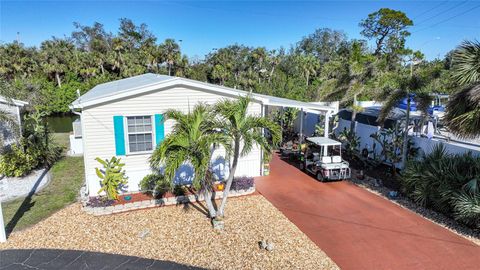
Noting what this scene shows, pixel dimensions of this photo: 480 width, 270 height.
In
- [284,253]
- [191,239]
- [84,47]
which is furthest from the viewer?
[84,47]

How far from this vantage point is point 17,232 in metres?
7.99

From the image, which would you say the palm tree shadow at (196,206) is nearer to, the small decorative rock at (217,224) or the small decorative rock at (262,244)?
the small decorative rock at (217,224)

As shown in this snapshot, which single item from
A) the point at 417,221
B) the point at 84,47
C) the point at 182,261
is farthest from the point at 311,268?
the point at 84,47

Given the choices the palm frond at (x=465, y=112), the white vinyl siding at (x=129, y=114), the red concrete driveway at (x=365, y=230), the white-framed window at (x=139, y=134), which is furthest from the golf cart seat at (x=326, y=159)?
the white-framed window at (x=139, y=134)

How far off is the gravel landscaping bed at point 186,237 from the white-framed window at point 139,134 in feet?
7.68

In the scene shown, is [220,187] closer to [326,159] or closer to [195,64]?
[326,159]

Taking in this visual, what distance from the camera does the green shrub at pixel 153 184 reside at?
33.2ft

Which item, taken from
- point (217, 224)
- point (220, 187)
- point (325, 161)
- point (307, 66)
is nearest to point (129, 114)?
point (220, 187)

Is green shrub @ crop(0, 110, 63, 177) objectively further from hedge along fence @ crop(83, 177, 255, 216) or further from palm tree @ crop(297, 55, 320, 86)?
palm tree @ crop(297, 55, 320, 86)

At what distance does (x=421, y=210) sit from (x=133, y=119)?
32.2 ft

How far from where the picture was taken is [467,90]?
303 inches

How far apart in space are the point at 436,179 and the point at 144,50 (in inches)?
1513

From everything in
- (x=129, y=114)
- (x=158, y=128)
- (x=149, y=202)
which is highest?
(x=129, y=114)

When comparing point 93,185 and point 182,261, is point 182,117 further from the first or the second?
point 93,185
